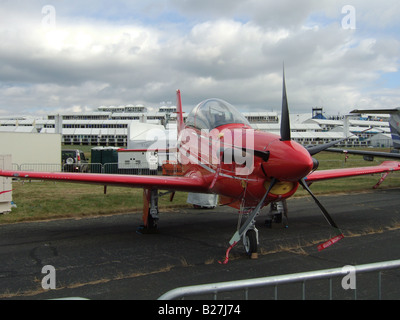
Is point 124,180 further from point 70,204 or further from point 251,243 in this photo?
point 70,204

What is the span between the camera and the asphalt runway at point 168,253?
466cm

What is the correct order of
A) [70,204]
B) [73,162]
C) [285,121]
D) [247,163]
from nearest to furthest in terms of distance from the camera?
[285,121]
[247,163]
[70,204]
[73,162]

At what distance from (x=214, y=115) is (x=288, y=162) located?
103 inches

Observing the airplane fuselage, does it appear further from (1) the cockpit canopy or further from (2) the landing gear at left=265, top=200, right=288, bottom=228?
(2) the landing gear at left=265, top=200, right=288, bottom=228

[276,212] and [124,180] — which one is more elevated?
[124,180]

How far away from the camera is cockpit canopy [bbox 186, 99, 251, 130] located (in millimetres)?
7346

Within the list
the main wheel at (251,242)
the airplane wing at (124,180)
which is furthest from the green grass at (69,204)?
the main wheel at (251,242)

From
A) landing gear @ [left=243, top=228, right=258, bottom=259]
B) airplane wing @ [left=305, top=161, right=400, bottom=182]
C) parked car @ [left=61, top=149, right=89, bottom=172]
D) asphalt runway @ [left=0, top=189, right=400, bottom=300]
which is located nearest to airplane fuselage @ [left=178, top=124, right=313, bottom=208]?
landing gear @ [left=243, top=228, right=258, bottom=259]

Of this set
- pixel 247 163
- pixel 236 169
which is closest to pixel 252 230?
pixel 236 169

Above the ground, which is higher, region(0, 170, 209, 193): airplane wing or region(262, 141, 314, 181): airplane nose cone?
region(262, 141, 314, 181): airplane nose cone

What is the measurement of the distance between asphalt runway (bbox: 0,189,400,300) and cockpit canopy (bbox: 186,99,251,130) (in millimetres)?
2501

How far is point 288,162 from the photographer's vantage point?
530 cm

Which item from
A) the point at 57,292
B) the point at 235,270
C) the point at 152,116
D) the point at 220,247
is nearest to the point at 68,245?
the point at 57,292
